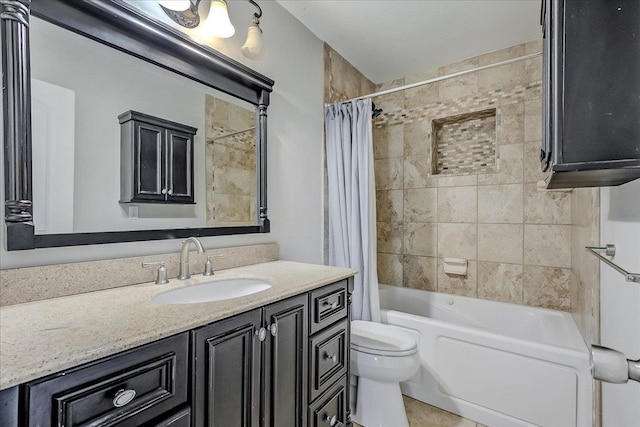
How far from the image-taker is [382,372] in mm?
1722

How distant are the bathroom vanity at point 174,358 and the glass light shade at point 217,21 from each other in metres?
1.15

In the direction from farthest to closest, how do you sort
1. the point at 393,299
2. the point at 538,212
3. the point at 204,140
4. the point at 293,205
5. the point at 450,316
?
the point at 393,299 < the point at 450,316 < the point at 538,212 < the point at 293,205 < the point at 204,140

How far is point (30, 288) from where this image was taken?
995 millimetres

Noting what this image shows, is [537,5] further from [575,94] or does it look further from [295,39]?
[575,94]

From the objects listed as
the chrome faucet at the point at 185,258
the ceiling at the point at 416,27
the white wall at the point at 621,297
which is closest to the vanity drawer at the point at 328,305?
the chrome faucet at the point at 185,258

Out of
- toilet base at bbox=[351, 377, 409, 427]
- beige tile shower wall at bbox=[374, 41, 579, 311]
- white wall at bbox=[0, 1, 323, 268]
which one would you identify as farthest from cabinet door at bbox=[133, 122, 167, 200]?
beige tile shower wall at bbox=[374, 41, 579, 311]

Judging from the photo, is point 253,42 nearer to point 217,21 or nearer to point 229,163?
point 217,21

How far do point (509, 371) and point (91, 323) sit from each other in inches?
79.3

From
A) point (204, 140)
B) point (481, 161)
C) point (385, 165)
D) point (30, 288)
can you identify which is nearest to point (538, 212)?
point (481, 161)

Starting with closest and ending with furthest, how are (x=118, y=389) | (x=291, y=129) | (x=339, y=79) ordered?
(x=118, y=389) → (x=291, y=129) → (x=339, y=79)

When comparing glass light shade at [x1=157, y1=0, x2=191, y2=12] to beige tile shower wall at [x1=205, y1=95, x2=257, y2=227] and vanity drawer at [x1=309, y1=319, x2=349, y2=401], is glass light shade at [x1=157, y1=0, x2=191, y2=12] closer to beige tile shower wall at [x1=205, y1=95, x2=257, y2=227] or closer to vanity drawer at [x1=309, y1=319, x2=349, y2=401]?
beige tile shower wall at [x1=205, y1=95, x2=257, y2=227]

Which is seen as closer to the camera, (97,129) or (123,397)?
(123,397)

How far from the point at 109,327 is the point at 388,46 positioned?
252 cm

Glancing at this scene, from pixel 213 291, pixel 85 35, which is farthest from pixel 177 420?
pixel 85 35
